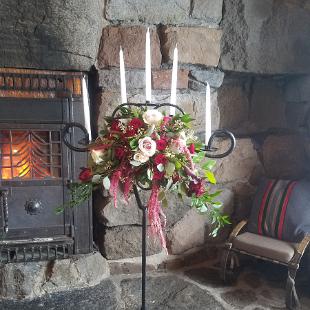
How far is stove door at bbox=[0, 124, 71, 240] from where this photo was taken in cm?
162

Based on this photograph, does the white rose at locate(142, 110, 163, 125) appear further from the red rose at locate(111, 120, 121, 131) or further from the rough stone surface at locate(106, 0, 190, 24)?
the rough stone surface at locate(106, 0, 190, 24)

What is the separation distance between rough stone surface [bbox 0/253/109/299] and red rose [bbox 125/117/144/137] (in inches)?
37.4

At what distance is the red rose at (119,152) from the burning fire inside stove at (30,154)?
2.36ft

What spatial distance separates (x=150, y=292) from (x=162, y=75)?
105 cm

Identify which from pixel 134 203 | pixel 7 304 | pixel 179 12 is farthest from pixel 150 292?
pixel 179 12

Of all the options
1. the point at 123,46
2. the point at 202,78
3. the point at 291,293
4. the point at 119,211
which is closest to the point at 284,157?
the point at 202,78

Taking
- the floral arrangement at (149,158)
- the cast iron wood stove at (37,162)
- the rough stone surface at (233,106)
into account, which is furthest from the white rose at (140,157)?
the rough stone surface at (233,106)

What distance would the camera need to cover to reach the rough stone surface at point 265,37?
186 centimetres

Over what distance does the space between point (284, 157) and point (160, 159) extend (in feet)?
4.65

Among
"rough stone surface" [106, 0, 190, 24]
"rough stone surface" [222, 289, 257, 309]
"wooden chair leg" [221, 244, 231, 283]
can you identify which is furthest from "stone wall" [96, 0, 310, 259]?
"rough stone surface" [222, 289, 257, 309]

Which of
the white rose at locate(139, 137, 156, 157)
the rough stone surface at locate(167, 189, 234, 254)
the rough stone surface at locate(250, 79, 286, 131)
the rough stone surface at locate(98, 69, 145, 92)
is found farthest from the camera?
the rough stone surface at locate(250, 79, 286, 131)

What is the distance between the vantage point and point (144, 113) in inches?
39.6

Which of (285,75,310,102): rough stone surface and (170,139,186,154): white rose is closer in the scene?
(170,139,186,154): white rose

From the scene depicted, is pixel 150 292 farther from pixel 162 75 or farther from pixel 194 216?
pixel 162 75
